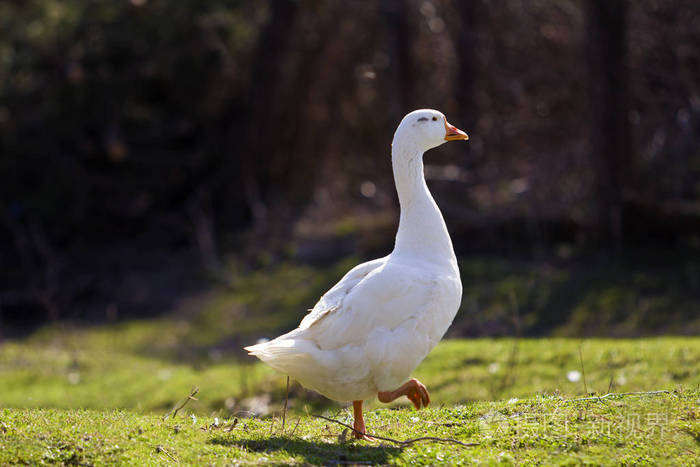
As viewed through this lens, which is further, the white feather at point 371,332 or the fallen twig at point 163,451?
the white feather at point 371,332

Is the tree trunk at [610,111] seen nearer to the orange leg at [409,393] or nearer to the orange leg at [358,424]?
the orange leg at [409,393]

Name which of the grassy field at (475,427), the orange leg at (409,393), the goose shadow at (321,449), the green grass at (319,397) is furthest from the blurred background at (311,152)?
the goose shadow at (321,449)

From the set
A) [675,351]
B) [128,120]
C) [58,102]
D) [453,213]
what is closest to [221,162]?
[128,120]

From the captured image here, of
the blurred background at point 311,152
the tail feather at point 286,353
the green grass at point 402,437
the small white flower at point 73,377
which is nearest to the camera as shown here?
the green grass at point 402,437

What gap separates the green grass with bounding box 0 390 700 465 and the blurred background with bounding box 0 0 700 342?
6.50 metres

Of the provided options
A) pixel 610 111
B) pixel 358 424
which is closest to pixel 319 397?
pixel 358 424

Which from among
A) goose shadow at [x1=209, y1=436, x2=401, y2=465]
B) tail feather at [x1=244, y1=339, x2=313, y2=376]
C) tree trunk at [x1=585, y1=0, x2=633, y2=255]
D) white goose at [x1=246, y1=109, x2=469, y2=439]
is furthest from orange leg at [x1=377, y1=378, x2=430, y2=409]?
tree trunk at [x1=585, y1=0, x2=633, y2=255]

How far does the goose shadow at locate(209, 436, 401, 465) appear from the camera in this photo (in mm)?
4875

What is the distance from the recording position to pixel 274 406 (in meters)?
Result: 9.76

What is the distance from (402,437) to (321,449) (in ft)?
2.00

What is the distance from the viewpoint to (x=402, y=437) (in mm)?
5418

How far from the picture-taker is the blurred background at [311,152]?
13648 millimetres

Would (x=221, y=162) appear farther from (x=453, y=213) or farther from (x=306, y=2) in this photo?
(x=453, y=213)

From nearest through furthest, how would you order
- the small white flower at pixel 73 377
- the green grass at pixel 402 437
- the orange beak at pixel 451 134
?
the green grass at pixel 402 437, the orange beak at pixel 451 134, the small white flower at pixel 73 377
